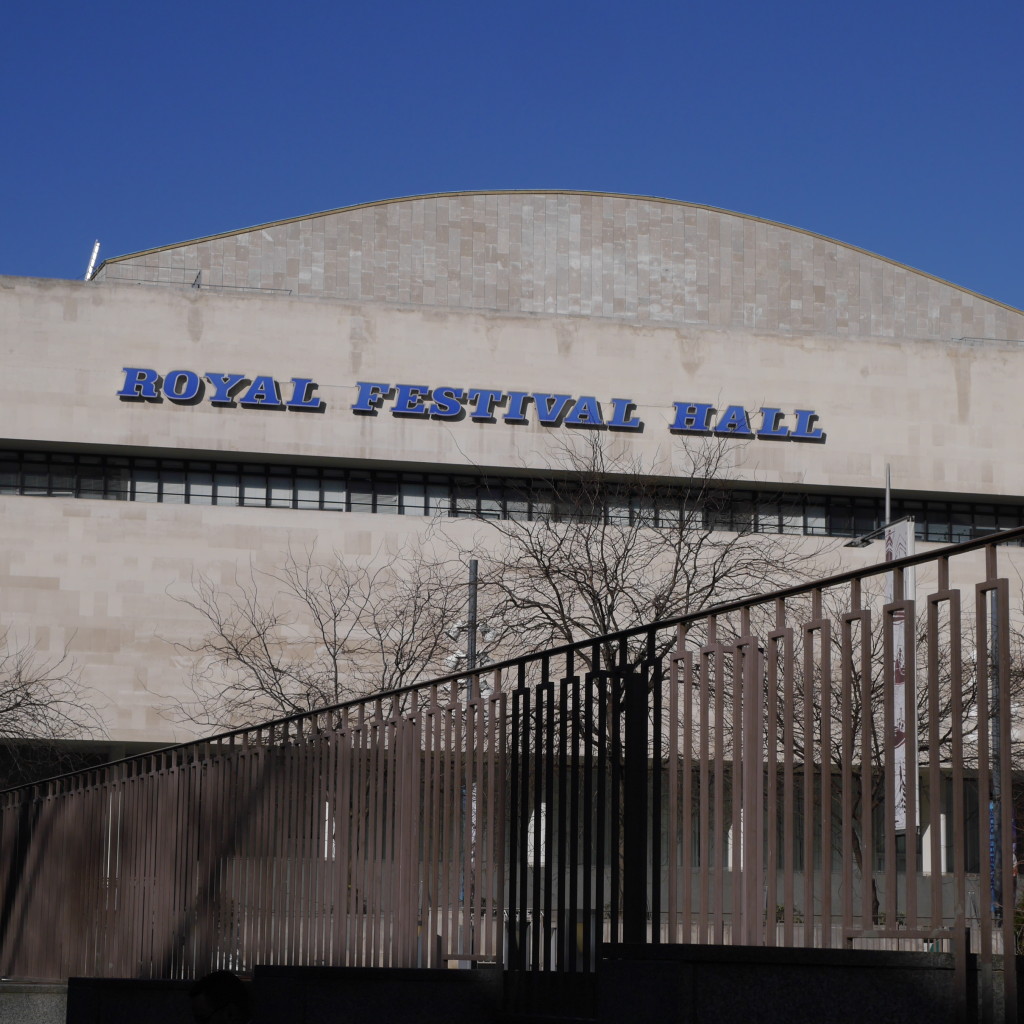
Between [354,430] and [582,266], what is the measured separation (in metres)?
13.7

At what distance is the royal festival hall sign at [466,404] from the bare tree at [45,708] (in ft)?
22.6

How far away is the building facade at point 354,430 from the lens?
3959 centimetres

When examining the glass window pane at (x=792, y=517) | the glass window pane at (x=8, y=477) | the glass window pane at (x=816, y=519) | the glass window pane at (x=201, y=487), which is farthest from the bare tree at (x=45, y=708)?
the glass window pane at (x=816, y=519)

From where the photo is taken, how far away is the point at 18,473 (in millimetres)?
40312

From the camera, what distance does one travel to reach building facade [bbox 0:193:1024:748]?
3959cm

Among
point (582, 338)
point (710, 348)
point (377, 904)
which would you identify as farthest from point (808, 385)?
point (377, 904)

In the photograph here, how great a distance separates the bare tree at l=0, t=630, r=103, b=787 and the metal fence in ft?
73.3

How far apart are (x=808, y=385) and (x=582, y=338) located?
21.2 ft

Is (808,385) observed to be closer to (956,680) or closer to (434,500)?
(434,500)

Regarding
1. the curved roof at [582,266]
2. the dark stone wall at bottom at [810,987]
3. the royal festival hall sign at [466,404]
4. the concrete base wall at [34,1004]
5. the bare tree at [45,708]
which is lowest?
the concrete base wall at [34,1004]

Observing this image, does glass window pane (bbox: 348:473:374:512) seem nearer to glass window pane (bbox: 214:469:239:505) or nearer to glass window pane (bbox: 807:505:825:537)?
glass window pane (bbox: 214:469:239:505)

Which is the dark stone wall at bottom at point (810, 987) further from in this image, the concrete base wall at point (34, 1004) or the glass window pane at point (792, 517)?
the glass window pane at point (792, 517)

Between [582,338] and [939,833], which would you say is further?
[582,338]

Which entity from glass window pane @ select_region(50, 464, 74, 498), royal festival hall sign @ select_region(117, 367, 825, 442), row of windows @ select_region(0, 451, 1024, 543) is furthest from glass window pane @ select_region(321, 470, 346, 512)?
glass window pane @ select_region(50, 464, 74, 498)
